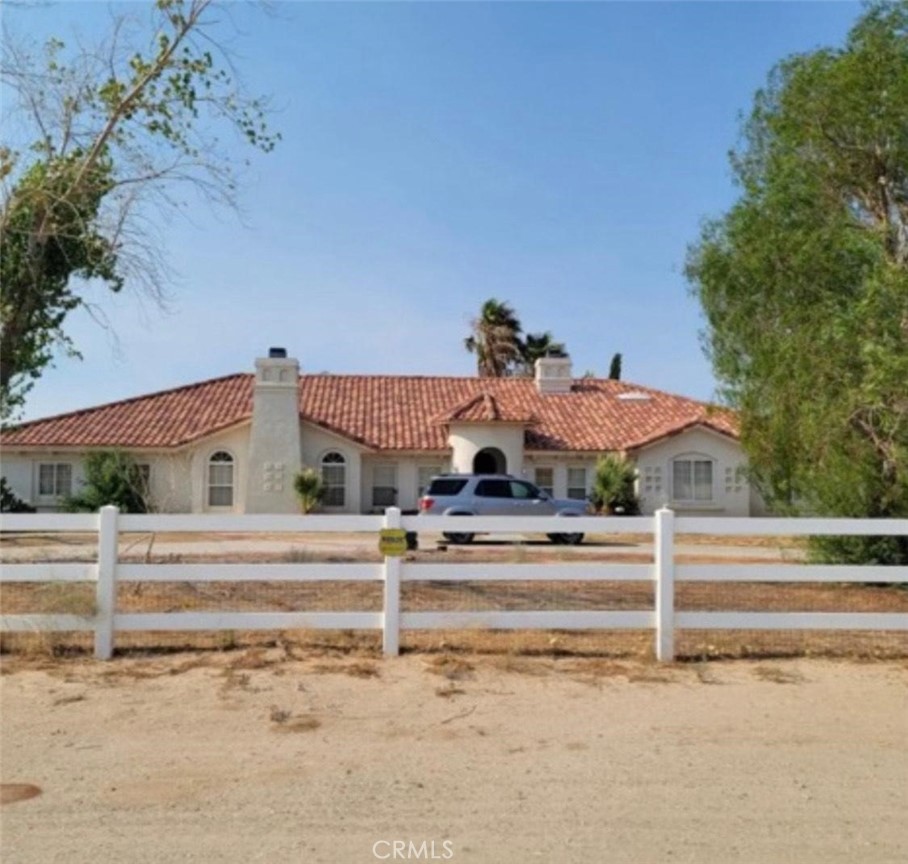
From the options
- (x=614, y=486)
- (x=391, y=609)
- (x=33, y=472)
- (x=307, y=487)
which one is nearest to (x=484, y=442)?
(x=614, y=486)

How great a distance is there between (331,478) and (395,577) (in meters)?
24.3

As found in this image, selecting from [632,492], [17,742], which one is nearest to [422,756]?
[17,742]

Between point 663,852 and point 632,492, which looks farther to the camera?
point 632,492

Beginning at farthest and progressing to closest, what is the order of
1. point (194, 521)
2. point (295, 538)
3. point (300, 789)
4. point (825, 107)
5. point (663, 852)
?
point (295, 538) < point (825, 107) < point (194, 521) < point (300, 789) < point (663, 852)

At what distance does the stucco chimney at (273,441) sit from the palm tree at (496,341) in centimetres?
2146

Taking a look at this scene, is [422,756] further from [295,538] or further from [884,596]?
[295,538]

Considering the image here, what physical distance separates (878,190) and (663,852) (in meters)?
13.0

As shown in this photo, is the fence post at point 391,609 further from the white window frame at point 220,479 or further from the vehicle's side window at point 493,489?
the white window frame at point 220,479

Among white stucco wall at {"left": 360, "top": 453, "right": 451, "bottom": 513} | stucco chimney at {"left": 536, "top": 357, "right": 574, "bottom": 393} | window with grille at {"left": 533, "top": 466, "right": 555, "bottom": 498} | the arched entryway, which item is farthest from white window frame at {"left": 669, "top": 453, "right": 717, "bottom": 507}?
white stucco wall at {"left": 360, "top": 453, "right": 451, "bottom": 513}

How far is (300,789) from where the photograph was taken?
4.98 m

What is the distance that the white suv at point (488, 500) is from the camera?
75.4ft

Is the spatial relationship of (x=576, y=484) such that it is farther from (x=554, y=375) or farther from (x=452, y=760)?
(x=452, y=760)

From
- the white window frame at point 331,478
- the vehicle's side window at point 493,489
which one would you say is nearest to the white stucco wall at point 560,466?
the white window frame at point 331,478

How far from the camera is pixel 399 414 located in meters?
34.6
